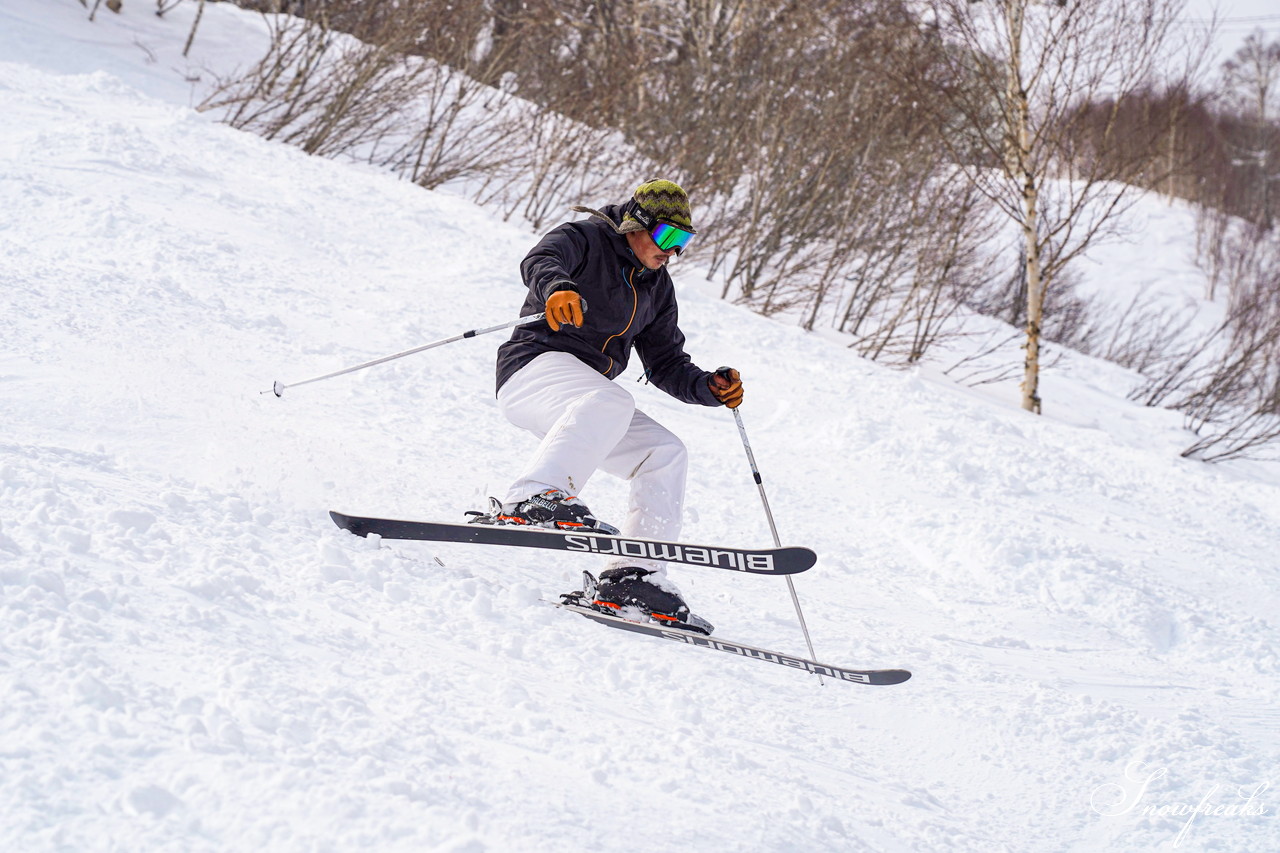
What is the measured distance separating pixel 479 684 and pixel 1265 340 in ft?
31.8

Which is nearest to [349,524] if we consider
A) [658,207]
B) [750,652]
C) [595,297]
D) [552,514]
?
[552,514]

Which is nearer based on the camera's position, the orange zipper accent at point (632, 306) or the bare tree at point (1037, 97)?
the orange zipper accent at point (632, 306)

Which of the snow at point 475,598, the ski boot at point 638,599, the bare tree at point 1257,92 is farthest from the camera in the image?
the bare tree at point 1257,92

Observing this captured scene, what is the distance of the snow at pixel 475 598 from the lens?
183cm

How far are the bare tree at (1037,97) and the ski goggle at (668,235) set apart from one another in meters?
6.35

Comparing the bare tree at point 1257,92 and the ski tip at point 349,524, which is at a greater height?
the bare tree at point 1257,92

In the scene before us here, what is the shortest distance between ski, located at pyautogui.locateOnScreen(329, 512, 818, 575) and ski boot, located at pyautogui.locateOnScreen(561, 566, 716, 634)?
0.50 feet

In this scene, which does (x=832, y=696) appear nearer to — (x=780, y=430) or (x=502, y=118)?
(x=780, y=430)

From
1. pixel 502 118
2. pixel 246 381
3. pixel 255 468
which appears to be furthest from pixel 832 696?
pixel 502 118

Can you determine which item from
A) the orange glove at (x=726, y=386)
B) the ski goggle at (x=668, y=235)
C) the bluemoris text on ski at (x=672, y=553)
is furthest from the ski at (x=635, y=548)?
the ski goggle at (x=668, y=235)

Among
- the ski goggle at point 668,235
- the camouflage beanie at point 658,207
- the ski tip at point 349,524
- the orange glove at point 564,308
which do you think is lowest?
the ski tip at point 349,524

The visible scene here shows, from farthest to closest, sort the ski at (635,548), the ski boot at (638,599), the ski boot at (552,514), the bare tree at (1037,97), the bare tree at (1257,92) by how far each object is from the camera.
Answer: the bare tree at (1257,92) < the bare tree at (1037,97) < the ski boot at (638,599) < the ski boot at (552,514) < the ski at (635,548)

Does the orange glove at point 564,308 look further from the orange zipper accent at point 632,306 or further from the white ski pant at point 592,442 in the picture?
the orange zipper accent at point 632,306

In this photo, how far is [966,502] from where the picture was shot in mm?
5059
